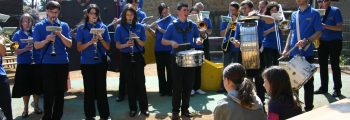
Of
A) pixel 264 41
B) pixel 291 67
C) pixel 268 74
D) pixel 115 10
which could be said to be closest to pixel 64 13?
pixel 115 10

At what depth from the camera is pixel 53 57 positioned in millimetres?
6609

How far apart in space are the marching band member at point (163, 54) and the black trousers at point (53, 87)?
2569mm

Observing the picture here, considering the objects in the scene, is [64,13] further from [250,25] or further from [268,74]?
[268,74]

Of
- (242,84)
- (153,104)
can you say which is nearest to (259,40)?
(153,104)

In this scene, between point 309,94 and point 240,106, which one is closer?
point 240,106

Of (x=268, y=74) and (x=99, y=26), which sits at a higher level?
(x=99, y=26)

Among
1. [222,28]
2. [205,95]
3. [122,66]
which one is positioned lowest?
[205,95]

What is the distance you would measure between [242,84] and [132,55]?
12.8ft

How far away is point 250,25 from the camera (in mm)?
7066

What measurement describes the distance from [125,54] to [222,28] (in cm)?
239

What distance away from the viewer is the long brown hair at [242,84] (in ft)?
12.1

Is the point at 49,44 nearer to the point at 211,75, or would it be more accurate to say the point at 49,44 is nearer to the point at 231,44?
the point at 231,44

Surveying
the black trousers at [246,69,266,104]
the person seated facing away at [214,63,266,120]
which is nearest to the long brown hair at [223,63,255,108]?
the person seated facing away at [214,63,266,120]

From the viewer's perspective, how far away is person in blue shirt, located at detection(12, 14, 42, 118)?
7.41 meters
